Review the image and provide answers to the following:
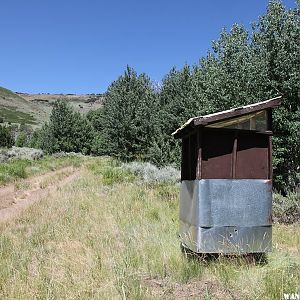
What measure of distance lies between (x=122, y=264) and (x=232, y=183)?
1.96 metres

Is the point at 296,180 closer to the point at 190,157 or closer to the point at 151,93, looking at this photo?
the point at 190,157

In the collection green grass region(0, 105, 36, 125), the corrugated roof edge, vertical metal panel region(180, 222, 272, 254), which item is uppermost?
green grass region(0, 105, 36, 125)

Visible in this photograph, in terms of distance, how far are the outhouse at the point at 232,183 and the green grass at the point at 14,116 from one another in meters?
113

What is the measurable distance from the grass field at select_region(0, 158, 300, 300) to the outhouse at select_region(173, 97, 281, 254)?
0.33 meters

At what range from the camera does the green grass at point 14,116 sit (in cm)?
11669

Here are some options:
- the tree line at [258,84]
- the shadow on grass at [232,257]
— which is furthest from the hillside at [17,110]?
the shadow on grass at [232,257]

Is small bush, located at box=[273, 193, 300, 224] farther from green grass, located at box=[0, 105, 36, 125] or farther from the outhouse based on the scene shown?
green grass, located at box=[0, 105, 36, 125]

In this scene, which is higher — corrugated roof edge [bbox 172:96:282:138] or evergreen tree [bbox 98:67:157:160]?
evergreen tree [bbox 98:67:157:160]

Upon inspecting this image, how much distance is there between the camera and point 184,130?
6848 millimetres

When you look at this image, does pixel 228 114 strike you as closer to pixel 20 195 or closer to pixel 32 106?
pixel 20 195

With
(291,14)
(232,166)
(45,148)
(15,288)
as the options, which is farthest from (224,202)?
(45,148)

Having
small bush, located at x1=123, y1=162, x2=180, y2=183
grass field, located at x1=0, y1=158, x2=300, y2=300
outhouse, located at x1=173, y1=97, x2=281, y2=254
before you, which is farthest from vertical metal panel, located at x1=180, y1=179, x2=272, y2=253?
small bush, located at x1=123, y1=162, x2=180, y2=183

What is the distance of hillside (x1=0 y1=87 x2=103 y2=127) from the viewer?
401 feet

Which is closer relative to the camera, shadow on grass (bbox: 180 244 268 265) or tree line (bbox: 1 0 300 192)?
shadow on grass (bbox: 180 244 268 265)
